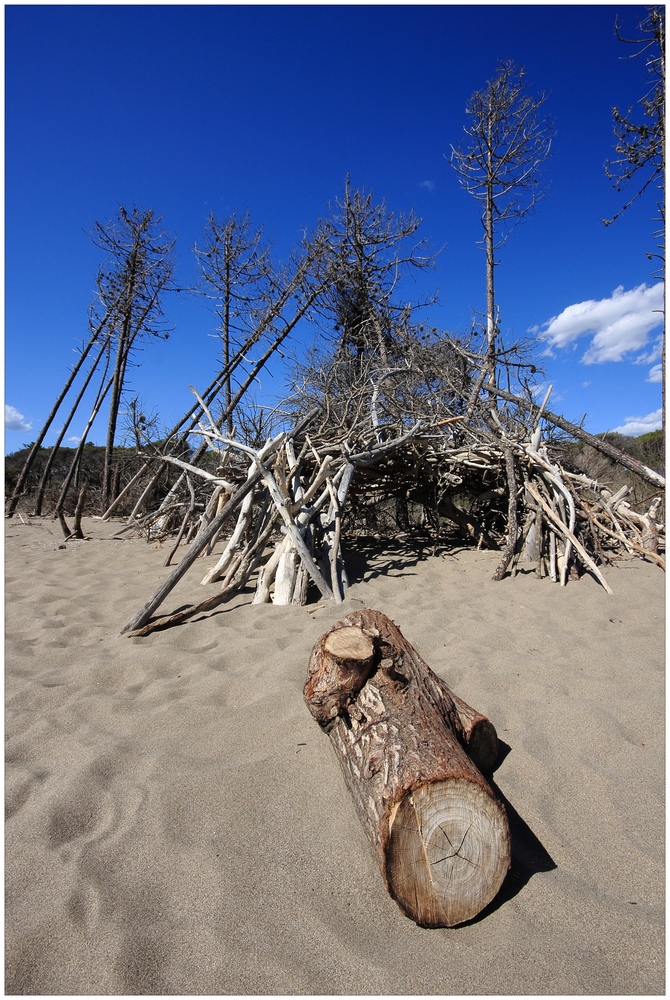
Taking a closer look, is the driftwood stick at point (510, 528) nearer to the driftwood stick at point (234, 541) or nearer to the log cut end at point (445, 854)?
the driftwood stick at point (234, 541)

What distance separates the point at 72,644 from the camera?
347 cm

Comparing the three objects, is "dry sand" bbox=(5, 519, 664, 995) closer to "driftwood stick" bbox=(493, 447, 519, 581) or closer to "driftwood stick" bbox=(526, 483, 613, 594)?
"driftwood stick" bbox=(526, 483, 613, 594)

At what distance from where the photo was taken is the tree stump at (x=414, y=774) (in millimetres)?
1466

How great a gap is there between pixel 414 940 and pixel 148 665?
2158 millimetres

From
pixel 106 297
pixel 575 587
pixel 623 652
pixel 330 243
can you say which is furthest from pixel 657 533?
pixel 106 297

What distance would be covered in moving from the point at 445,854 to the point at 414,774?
0.73ft

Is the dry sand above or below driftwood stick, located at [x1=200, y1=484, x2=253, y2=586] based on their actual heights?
below

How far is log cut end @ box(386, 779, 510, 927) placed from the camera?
1.46 m

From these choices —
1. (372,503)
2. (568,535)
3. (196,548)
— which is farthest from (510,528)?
(196,548)

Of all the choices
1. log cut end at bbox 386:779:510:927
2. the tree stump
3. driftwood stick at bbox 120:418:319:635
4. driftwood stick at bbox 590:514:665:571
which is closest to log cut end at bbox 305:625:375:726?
the tree stump

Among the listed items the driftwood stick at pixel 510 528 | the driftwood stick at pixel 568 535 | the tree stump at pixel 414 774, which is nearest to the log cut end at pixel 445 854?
the tree stump at pixel 414 774

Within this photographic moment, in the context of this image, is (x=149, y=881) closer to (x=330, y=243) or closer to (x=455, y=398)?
(x=455, y=398)

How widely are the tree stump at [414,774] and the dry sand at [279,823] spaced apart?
0.14 m

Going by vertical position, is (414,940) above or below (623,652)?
below
